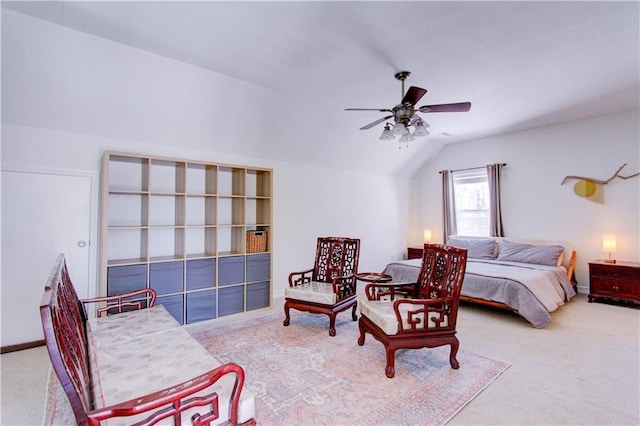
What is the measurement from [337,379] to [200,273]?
2.10 meters

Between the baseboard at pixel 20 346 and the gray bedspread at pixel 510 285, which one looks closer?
the baseboard at pixel 20 346

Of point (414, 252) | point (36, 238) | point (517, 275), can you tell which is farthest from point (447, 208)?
point (36, 238)

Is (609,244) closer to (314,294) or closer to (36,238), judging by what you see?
(314,294)

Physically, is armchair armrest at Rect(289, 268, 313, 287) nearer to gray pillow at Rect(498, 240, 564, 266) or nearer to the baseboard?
the baseboard

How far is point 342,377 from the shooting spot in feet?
7.91

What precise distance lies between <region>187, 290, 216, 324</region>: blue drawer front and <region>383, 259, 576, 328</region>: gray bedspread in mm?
2746

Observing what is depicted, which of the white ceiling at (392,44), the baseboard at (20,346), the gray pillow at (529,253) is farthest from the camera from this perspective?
the gray pillow at (529,253)

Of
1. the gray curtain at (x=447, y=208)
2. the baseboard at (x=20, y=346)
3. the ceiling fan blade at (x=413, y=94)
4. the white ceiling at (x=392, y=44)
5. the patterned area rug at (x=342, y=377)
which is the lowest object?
the patterned area rug at (x=342, y=377)

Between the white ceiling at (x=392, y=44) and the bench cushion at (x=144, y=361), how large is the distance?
2.38 metres

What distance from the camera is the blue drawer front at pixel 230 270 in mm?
3793

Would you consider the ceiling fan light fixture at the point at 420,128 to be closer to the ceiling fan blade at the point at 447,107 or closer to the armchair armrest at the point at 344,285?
the ceiling fan blade at the point at 447,107

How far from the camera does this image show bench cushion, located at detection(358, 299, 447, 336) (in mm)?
2480

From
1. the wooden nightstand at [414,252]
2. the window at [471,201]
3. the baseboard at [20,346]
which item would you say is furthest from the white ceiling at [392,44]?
the wooden nightstand at [414,252]

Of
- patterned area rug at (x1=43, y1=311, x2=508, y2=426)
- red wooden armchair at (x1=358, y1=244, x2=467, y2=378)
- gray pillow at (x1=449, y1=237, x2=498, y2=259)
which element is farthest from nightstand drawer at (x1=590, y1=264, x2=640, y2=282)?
red wooden armchair at (x1=358, y1=244, x2=467, y2=378)
